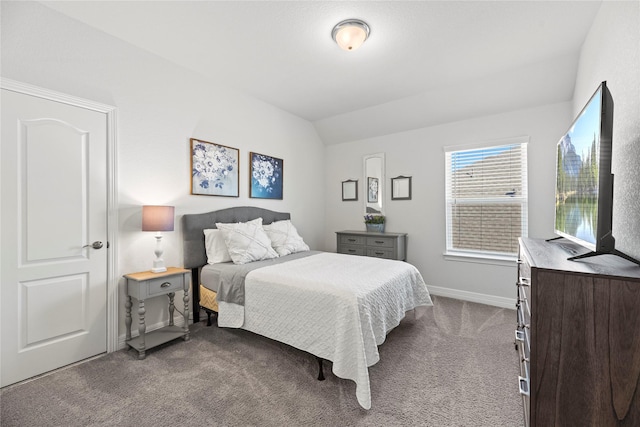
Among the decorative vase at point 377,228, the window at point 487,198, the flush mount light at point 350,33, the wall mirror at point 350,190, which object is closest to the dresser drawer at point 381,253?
the decorative vase at point 377,228

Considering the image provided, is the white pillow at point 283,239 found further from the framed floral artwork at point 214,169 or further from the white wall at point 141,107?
the framed floral artwork at point 214,169

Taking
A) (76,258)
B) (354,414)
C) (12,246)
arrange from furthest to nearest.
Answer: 1. (76,258)
2. (12,246)
3. (354,414)

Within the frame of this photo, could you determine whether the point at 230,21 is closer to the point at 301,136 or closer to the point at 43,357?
the point at 301,136

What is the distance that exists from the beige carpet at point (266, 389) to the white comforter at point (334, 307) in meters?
0.21

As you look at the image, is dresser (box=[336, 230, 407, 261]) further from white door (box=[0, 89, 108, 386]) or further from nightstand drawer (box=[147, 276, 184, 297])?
white door (box=[0, 89, 108, 386])

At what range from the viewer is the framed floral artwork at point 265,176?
3.81 metres

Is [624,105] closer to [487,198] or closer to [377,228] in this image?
[487,198]

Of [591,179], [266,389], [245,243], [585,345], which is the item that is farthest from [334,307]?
[591,179]

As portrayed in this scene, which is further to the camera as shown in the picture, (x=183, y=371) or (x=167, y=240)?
(x=167, y=240)

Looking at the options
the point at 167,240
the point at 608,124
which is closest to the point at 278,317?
the point at 167,240

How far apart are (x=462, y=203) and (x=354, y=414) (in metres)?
3.13

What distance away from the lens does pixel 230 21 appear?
88.5 inches

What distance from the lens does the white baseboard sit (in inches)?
136

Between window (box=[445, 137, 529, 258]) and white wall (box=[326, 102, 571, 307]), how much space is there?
4.2 inches
